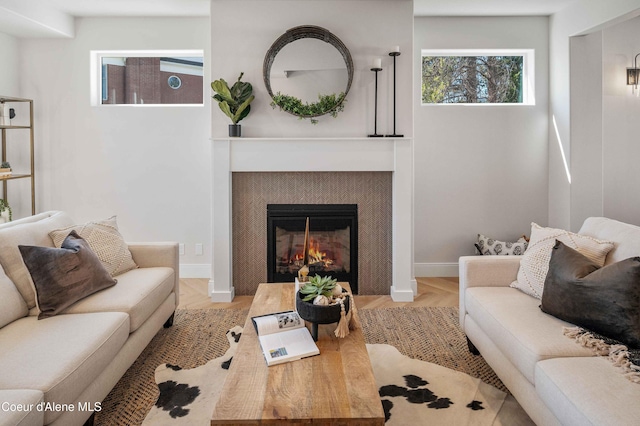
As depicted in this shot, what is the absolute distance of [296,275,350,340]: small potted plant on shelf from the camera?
6.63ft

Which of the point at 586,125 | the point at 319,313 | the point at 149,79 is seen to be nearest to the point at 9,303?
the point at 319,313

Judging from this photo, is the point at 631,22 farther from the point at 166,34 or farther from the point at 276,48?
the point at 166,34

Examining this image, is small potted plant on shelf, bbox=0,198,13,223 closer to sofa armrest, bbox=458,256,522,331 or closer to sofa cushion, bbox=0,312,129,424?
sofa cushion, bbox=0,312,129,424

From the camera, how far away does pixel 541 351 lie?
1878mm

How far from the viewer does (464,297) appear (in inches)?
112

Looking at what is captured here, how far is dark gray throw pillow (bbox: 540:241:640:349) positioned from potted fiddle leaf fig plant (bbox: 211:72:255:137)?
269cm

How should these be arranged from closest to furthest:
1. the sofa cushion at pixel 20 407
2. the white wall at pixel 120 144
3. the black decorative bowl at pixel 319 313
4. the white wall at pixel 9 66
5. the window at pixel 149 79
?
the sofa cushion at pixel 20 407, the black decorative bowl at pixel 319 313, the white wall at pixel 9 66, the white wall at pixel 120 144, the window at pixel 149 79

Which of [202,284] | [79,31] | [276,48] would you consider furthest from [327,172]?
[79,31]

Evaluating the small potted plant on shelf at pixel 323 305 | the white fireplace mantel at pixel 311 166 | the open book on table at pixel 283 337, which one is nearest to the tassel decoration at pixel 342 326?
the small potted plant on shelf at pixel 323 305

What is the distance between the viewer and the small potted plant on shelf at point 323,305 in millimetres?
2021

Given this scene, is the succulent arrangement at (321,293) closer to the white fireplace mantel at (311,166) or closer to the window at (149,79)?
the white fireplace mantel at (311,166)

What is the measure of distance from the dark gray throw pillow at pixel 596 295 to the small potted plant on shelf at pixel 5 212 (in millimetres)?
4450

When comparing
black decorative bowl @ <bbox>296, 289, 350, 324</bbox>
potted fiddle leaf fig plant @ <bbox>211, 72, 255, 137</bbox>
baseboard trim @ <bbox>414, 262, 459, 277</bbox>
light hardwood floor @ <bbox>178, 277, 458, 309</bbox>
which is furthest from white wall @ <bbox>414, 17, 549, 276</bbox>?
black decorative bowl @ <bbox>296, 289, 350, 324</bbox>

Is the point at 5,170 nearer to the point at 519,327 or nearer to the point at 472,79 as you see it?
the point at 519,327
